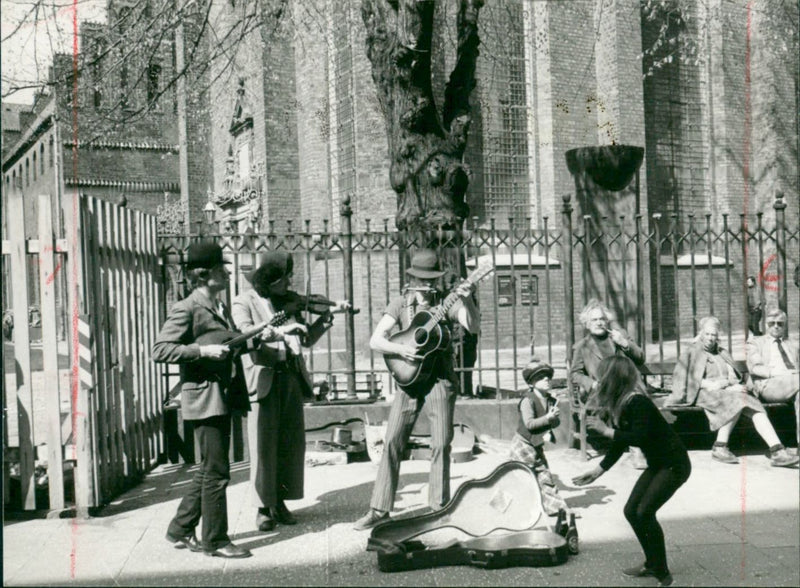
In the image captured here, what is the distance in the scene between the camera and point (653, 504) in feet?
14.1

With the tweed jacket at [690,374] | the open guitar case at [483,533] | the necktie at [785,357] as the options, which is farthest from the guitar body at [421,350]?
the necktie at [785,357]

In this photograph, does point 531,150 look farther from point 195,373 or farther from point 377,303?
point 195,373

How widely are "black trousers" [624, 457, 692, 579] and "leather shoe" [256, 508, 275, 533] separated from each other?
8.72ft

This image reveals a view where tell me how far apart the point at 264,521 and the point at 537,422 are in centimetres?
211

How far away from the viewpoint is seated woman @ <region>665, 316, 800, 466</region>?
7.70 m

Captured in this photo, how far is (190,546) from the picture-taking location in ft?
17.1

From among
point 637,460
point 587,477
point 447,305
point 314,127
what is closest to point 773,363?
point 637,460

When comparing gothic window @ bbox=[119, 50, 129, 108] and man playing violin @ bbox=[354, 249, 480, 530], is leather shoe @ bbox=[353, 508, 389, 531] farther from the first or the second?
gothic window @ bbox=[119, 50, 129, 108]

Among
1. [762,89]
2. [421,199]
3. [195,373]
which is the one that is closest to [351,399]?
[421,199]

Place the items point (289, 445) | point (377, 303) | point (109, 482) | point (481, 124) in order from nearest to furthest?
1. point (289, 445)
2. point (109, 482)
3. point (377, 303)
4. point (481, 124)

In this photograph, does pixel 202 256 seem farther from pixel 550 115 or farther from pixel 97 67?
pixel 550 115

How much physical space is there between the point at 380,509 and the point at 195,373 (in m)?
1.63

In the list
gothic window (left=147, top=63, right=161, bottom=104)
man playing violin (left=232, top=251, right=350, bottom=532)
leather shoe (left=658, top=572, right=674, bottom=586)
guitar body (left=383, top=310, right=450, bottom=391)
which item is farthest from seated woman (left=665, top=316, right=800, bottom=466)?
gothic window (left=147, top=63, right=161, bottom=104)

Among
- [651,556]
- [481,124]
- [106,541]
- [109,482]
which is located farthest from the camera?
[481,124]
